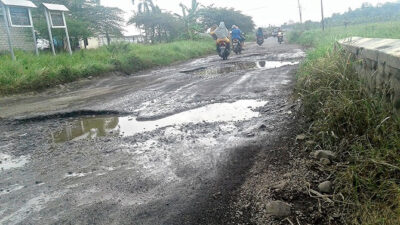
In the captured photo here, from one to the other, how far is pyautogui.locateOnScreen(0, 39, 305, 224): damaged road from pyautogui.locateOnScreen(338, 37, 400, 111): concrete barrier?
3.37ft

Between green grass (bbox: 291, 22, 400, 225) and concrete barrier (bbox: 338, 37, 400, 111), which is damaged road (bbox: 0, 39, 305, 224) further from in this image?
concrete barrier (bbox: 338, 37, 400, 111)

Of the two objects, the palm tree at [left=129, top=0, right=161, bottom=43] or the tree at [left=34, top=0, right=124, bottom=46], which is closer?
the tree at [left=34, top=0, right=124, bottom=46]

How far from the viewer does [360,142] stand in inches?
99.5

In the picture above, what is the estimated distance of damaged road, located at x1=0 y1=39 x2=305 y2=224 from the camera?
90.0 inches

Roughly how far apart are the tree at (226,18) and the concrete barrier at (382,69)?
1343 inches

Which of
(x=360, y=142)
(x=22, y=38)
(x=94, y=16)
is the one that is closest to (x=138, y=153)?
(x=360, y=142)

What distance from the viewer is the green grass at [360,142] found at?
190 cm

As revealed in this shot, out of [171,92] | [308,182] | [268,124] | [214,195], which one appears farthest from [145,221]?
[171,92]

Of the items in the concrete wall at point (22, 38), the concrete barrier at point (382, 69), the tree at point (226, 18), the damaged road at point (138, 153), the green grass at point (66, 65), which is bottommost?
the damaged road at point (138, 153)

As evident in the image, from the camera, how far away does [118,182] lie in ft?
8.95

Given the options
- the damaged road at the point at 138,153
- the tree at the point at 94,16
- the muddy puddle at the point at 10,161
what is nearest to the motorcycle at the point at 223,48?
the damaged road at the point at 138,153

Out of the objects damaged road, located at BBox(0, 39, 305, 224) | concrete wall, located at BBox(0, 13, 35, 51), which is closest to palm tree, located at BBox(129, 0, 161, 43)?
concrete wall, located at BBox(0, 13, 35, 51)

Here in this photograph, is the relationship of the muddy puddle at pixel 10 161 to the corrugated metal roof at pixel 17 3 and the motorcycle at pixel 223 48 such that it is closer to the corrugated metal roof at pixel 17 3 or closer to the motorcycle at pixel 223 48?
the corrugated metal roof at pixel 17 3

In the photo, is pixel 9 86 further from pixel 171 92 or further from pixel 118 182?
pixel 118 182
